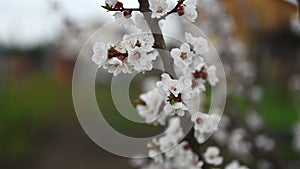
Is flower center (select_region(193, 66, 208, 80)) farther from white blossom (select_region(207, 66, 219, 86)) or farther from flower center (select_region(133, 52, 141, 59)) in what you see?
flower center (select_region(133, 52, 141, 59))

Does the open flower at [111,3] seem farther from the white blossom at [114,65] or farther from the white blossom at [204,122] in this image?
the white blossom at [204,122]

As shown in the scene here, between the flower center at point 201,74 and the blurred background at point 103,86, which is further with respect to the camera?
the blurred background at point 103,86

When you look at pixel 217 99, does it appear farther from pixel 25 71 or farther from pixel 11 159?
pixel 25 71

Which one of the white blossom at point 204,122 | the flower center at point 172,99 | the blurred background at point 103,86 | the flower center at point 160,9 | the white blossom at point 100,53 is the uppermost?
the flower center at point 160,9

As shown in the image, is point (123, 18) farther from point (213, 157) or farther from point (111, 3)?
point (213, 157)

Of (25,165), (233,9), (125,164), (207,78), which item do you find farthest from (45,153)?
(207,78)

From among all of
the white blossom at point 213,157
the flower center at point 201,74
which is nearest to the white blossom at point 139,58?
the flower center at point 201,74

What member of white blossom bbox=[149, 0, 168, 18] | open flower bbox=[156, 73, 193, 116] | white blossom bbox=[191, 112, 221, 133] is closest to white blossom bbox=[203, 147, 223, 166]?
white blossom bbox=[191, 112, 221, 133]
